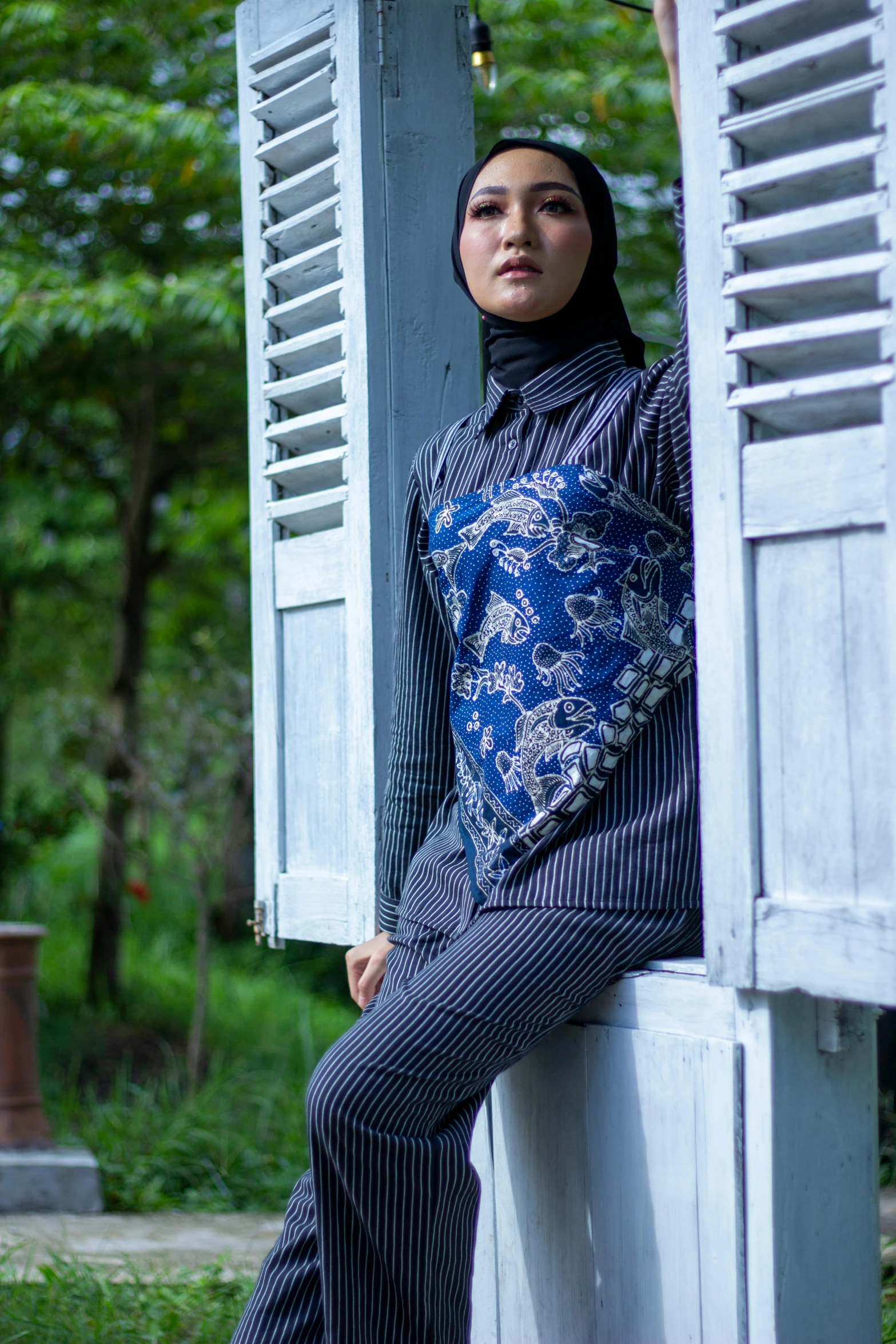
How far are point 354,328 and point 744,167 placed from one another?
1079 mm

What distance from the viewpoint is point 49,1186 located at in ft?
15.4

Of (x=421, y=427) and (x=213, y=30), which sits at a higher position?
(x=213, y=30)

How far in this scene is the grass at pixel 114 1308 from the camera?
305 cm

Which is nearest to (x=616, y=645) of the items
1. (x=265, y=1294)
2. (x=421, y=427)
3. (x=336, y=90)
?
(x=421, y=427)

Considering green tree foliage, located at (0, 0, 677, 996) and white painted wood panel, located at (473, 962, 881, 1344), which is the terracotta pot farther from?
white painted wood panel, located at (473, 962, 881, 1344)

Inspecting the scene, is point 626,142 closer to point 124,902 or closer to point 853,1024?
point 853,1024

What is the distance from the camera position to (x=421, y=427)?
2852mm

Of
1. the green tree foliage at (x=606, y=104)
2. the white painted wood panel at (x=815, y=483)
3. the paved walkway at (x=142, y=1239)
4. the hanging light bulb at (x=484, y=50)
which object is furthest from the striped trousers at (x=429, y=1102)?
the green tree foliage at (x=606, y=104)

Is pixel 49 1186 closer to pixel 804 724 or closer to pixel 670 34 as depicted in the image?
pixel 804 724

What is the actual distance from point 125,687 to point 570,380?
5260 mm

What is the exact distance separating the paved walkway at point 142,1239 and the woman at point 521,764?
1719 mm

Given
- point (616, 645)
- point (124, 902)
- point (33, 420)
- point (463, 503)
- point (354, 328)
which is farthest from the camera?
point (124, 902)

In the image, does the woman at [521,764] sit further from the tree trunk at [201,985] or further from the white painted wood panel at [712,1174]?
the tree trunk at [201,985]

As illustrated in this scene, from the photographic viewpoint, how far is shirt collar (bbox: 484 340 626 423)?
2.33m
